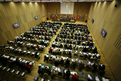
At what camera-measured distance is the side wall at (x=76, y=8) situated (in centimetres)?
2475

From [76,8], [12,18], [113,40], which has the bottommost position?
[113,40]

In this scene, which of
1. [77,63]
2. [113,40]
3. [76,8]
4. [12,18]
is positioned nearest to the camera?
[77,63]

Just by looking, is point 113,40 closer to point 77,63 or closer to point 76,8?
point 77,63

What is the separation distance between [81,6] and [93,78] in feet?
84.0

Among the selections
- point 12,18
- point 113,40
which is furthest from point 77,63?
point 12,18

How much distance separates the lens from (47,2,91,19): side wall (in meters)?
24.8

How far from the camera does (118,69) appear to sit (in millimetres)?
6012

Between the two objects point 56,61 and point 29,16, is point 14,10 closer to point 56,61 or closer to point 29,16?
point 29,16

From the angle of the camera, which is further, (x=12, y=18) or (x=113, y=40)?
(x=12, y=18)

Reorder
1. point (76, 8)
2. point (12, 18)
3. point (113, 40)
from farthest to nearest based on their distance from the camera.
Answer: point (76, 8) → point (12, 18) → point (113, 40)

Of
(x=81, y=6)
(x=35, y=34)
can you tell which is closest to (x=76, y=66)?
(x=35, y=34)

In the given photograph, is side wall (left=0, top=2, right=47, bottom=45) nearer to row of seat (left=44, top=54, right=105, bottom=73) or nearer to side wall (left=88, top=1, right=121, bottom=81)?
row of seat (left=44, top=54, right=105, bottom=73)

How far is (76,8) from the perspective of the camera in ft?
84.2

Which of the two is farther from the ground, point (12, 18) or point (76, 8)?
point (76, 8)
